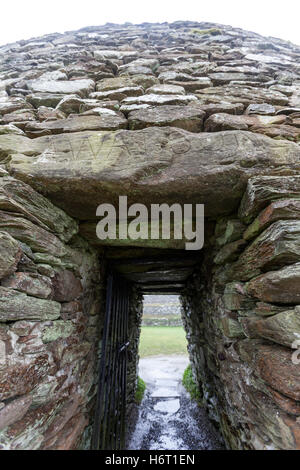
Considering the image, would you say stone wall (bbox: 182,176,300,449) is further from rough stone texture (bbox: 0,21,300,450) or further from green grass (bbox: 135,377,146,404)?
green grass (bbox: 135,377,146,404)

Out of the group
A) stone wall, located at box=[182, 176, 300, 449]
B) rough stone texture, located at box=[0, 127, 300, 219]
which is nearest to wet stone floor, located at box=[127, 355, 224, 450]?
stone wall, located at box=[182, 176, 300, 449]

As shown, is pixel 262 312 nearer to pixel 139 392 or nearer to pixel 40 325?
pixel 40 325

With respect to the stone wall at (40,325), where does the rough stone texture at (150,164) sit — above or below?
above

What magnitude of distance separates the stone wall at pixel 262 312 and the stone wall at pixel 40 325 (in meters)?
1.34

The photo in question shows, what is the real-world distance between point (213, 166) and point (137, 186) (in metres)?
0.53

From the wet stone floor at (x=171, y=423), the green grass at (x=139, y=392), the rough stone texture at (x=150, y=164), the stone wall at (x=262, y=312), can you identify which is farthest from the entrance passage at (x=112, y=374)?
the green grass at (x=139, y=392)

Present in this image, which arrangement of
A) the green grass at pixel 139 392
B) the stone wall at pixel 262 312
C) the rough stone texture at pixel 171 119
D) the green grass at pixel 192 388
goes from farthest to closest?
the green grass at pixel 139 392 < the green grass at pixel 192 388 < the rough stone texture at pixel 171 119 < the stone wall at pixel 262 312

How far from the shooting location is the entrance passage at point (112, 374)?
234 centimetres

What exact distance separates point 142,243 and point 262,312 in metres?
1.16

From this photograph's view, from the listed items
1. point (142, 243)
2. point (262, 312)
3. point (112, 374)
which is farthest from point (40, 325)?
point (112, 374)

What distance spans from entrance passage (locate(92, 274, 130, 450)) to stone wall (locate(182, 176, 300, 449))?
1241 mm

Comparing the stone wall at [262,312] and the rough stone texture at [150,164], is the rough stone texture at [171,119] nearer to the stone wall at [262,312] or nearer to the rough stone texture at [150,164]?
the rough stone texture at [150,164]

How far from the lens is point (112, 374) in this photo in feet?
8.84
